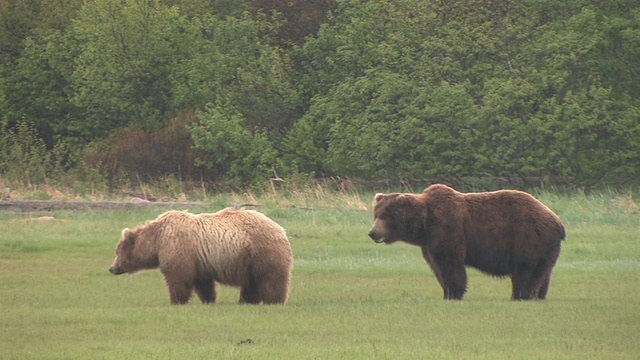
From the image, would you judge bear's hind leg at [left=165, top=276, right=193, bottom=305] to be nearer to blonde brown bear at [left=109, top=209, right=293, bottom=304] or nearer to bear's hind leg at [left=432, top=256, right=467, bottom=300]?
blonde brown bear at [left=109, top=209, right=293, bottom=304]

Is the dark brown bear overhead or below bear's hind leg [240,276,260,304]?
overhead

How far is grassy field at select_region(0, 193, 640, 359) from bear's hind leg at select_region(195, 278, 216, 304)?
11.2 inches

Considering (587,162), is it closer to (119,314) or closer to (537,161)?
(537,161)

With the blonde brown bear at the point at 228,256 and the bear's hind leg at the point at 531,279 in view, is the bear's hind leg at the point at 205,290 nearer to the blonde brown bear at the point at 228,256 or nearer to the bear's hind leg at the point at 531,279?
the blonde brown bear at the point at 228,256

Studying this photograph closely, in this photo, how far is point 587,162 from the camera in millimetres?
41000

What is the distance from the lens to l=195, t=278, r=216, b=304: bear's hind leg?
1634cm

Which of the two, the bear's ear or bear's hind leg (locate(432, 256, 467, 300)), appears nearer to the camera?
bear's hind leg (locate(432, 256, 467, 300))

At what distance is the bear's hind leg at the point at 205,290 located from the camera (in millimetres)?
16344

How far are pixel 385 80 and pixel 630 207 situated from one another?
1318cm

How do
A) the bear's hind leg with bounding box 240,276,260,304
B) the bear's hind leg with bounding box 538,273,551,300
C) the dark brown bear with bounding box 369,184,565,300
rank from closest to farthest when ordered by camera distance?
1. the bear's hind leg with bounding box 240,276,260,304
2. the dark brown bear with bounding box 369,184,565,300
3. the bear's hind leg with bounding box 538,273,551,300

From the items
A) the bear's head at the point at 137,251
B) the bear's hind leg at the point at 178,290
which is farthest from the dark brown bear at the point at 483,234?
the bear's head at the point at 137,251

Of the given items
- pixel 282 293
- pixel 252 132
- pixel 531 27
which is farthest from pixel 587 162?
pixel 282 293

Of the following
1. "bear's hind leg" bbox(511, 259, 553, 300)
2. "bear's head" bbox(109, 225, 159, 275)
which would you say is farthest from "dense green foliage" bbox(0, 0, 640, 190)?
"bear's head" bbox(109, 225, 159, 275)

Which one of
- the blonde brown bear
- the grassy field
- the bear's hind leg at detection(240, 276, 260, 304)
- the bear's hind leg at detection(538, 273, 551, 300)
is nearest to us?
the grassy field
